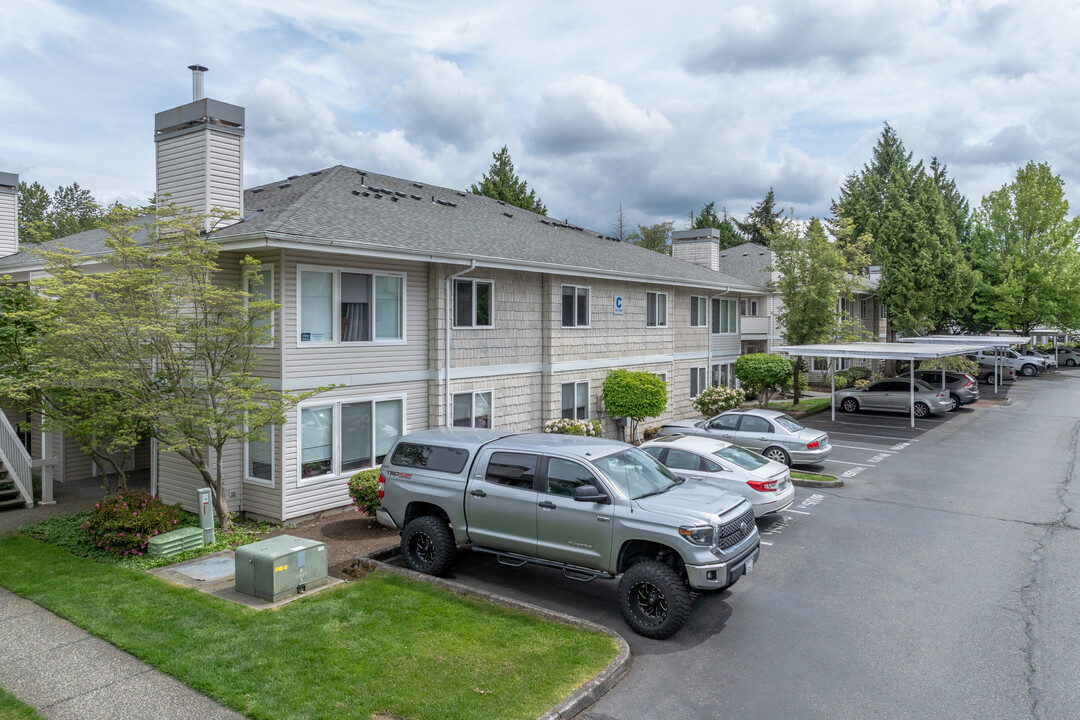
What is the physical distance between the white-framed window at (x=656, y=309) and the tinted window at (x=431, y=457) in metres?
13.8

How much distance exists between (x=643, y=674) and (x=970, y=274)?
41.9m

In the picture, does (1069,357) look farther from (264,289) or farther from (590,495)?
(264,289)

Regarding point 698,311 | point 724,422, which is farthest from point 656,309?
point 724,422

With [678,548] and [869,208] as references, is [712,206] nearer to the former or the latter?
[869,208]

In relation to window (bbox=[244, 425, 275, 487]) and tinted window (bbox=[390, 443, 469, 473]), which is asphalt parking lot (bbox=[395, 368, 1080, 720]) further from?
window (bbox=[244, 425, 275, 487])

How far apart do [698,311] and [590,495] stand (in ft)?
64.1

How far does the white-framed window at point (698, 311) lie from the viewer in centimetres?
2649

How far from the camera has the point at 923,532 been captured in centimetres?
1253

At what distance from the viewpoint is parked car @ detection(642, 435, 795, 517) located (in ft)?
41.5

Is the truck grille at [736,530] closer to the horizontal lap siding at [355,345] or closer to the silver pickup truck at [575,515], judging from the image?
the silver pickup truck at [575,515]

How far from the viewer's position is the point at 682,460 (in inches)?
536

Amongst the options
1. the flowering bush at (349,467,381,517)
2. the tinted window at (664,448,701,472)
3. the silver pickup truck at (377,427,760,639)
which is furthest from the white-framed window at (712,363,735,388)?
the silver pickup truck at (377,427,760,639)

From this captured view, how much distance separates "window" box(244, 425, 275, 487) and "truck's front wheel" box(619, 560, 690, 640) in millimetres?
7680

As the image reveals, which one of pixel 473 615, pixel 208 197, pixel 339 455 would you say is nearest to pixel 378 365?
pixel 339 455
